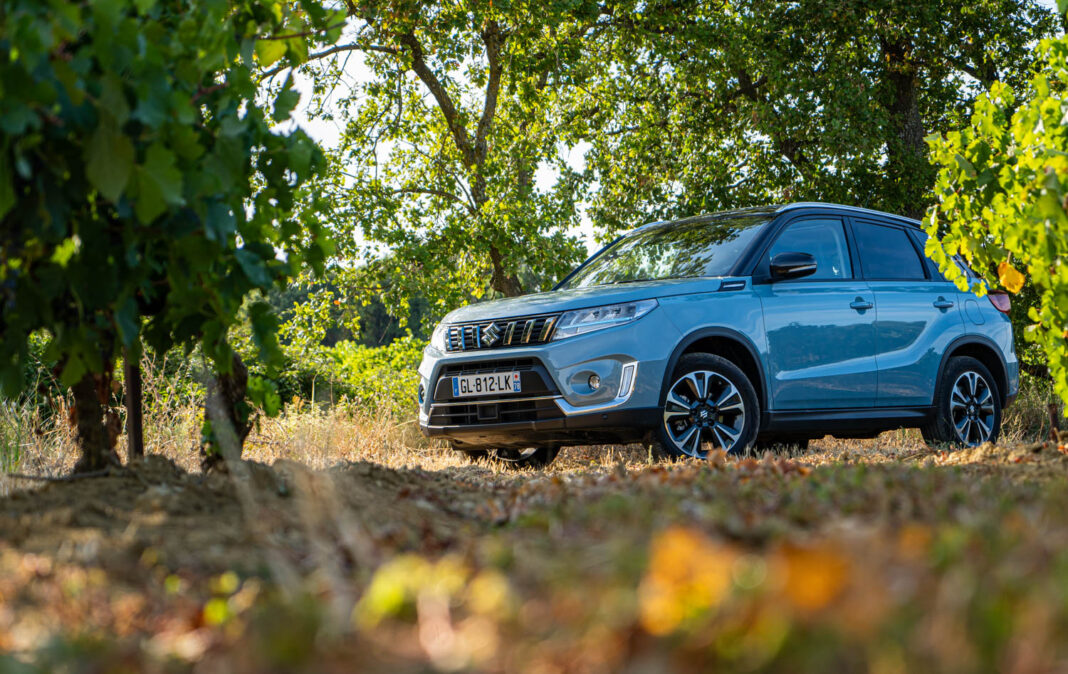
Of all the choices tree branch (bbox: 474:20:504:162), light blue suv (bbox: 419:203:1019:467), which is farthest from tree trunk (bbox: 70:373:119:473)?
tree branch (bbox: 474:20:504:162)

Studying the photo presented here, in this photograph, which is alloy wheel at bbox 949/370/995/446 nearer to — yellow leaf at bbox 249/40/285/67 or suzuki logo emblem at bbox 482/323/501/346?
suzuki logo emblem at bbox 482/323/501/346

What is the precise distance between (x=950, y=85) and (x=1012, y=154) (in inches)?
491

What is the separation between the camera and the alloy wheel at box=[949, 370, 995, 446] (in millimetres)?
8078

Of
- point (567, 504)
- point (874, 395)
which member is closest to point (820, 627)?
point (567, 504)

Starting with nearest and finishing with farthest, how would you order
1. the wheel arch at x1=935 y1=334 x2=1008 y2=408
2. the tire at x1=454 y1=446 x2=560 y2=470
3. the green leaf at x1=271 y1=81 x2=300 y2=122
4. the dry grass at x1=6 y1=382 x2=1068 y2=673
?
the dry grass at x1=6 y1=382 x2=1068 y2=673
the green leaf at x1=271 y1=81 x2=300 y2=122
the tire at x1=454 y1=446 x2=560 y2=470
the wheel arch at x1=935 y1=334 x2=1008 y2=408

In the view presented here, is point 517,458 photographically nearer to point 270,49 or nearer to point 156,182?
point 270,49

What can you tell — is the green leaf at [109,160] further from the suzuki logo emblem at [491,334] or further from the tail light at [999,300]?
the tail light at [999,300]

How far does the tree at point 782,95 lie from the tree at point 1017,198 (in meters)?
8.20

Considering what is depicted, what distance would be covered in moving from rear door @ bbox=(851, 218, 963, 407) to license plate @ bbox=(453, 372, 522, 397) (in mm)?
2906

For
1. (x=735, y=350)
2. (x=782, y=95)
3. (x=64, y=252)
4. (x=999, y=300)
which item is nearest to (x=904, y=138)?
(x=782, y=95)

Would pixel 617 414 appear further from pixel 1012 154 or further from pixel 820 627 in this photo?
pixel 820 627

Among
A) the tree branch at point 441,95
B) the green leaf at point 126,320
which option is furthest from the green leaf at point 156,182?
the tree branch at point 441,95

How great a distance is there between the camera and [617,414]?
6.03 m

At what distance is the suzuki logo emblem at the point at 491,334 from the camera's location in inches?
254
